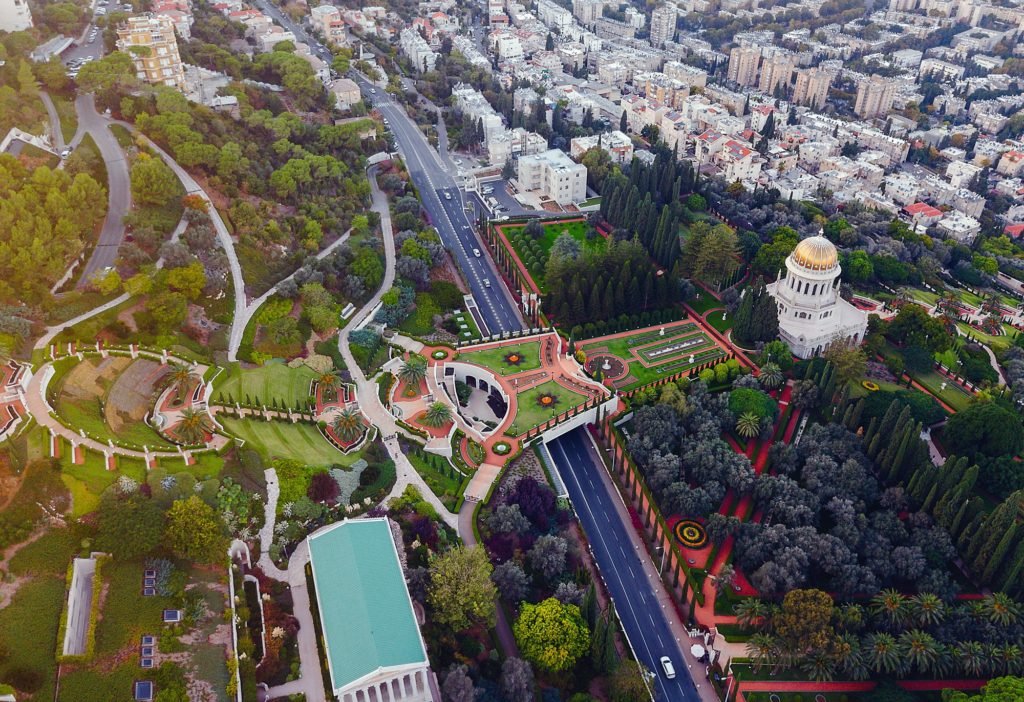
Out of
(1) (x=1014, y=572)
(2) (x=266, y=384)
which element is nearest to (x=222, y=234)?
(2) (x=266, y=384)

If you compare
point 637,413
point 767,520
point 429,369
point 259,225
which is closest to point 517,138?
point 259,225

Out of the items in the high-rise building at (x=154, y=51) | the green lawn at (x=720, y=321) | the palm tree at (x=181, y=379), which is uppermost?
the high-rise building at (x=154, y=51)

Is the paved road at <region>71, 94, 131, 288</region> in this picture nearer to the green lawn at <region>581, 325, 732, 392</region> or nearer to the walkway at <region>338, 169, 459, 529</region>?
the walkway at <region>338, 169, 459, 529</region>

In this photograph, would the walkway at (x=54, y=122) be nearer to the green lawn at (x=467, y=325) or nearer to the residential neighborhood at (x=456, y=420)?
the residential neighborhood at (x=456, y=420)

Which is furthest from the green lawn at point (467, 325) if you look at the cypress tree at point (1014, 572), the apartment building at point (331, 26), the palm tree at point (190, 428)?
the apartment building at point (331, 26)

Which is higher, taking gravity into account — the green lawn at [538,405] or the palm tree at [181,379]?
the palm tree at [181,379]

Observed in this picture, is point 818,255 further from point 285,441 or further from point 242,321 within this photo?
point 242,321

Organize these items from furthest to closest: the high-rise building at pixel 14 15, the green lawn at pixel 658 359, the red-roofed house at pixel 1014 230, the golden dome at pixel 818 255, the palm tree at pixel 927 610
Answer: the red-roofed house at pixel 1014 230
the high-rise building at pixel 14 15
the green lawn at pixel 658 359
the golden dome at pixel 818 255
the palm tree at pixel 927 610
